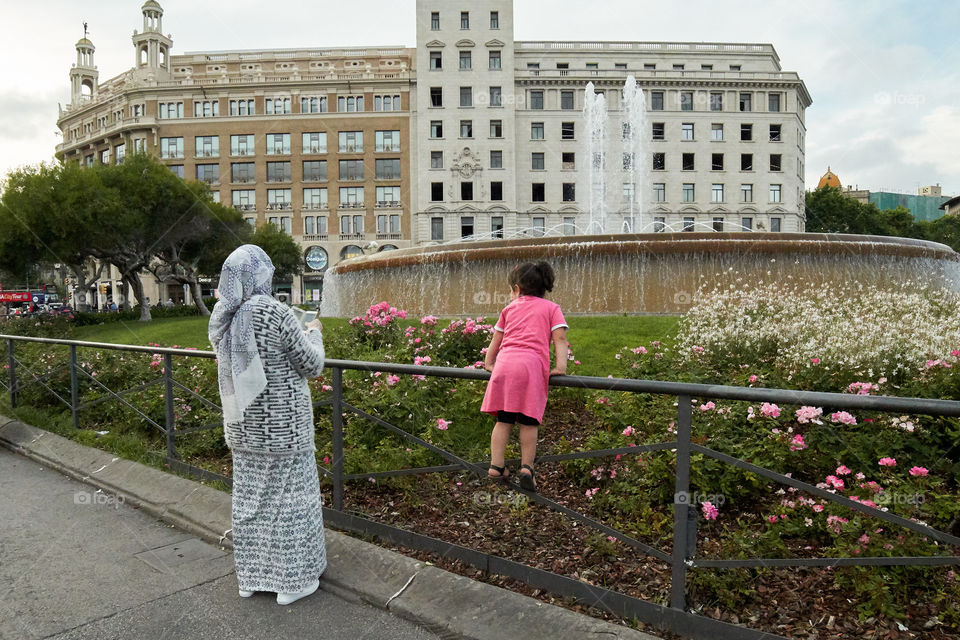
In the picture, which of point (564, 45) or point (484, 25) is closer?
point (484, 25)

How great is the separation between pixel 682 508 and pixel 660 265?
33.0ft

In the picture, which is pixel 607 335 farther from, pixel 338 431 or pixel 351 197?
pixel 351 197

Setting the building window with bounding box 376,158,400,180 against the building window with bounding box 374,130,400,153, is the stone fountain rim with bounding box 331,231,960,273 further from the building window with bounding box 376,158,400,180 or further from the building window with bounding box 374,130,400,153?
the building window with bounding box 374,130,400,153

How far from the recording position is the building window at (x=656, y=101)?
5627 centimetres

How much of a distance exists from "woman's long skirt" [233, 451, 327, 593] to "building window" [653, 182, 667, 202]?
55668mm

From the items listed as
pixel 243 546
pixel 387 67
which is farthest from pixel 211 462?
pixel 387 67

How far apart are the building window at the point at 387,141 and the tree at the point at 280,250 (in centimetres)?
1257

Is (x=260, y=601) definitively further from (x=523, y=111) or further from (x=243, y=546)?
(x=523, y=111)

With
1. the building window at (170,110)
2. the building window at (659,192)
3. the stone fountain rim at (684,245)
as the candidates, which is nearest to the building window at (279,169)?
the building window at (170,110)

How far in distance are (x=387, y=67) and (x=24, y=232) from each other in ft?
163

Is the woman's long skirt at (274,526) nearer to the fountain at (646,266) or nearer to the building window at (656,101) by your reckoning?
the fountain at (646,266)

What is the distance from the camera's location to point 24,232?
2914 cm

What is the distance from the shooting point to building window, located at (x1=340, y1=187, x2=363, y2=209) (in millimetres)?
61688

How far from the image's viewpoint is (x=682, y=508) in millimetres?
2627
